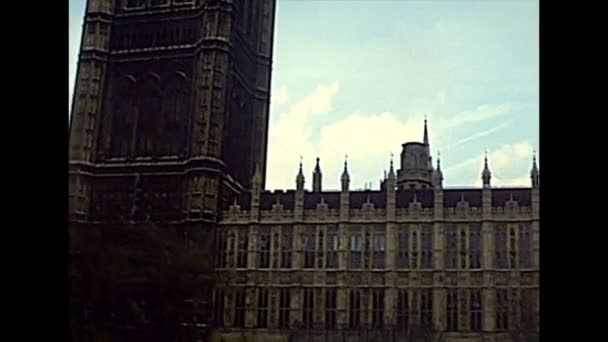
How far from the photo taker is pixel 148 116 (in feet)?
124

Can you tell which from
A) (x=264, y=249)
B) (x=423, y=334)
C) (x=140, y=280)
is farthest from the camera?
(x=264, y=249)

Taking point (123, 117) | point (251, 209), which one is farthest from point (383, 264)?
point (123, 117)

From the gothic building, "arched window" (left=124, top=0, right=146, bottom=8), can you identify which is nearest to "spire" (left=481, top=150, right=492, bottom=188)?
the gothic building

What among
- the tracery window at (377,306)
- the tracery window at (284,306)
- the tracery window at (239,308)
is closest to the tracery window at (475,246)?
the tracery window at (377,306)

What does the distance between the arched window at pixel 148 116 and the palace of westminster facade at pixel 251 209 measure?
2.4 inches

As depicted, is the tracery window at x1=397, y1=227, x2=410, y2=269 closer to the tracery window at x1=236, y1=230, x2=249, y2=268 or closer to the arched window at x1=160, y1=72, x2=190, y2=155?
the tracery window at x1=236, y1=230, x2=249, y2=268

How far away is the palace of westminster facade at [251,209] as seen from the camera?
32031mm

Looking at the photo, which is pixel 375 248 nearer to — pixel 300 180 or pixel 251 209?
pixel 300 180

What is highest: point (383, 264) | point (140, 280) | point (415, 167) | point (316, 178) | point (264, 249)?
point (415, 167)

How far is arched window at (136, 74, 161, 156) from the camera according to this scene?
37.3 meters

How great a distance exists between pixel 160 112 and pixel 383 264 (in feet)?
42.2

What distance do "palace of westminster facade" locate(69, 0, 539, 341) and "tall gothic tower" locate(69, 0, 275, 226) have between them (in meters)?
0.07

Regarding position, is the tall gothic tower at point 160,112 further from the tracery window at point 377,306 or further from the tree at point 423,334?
the tree at point 423,334
